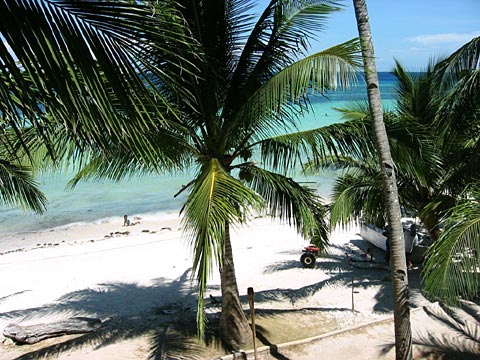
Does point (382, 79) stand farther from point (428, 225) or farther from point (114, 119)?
point (114, 119)

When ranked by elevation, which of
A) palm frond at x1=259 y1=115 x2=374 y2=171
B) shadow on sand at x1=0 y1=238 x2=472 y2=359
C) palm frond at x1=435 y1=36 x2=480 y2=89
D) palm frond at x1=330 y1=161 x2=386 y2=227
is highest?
palm frond at x1=435 y1=36 x2=480 y2=89

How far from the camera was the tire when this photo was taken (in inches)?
459

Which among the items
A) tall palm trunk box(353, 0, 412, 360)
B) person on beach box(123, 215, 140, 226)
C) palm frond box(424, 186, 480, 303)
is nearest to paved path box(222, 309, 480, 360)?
tall palm trunk box(353, 0, 412, 360)

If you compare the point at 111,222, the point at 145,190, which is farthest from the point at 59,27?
the point at 145,190

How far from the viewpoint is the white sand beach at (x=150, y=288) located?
8.17 metres

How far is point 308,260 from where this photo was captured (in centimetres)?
1173

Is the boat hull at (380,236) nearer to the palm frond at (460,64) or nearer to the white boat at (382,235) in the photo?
the white boat at (382,235)

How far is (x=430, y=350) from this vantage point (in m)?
7.15

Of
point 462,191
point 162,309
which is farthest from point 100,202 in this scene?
point 462,191

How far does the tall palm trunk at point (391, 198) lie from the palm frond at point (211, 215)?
5.68ft

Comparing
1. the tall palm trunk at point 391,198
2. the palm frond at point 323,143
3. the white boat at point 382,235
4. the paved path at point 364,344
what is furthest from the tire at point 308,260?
the tall palm trunk at point 391,198

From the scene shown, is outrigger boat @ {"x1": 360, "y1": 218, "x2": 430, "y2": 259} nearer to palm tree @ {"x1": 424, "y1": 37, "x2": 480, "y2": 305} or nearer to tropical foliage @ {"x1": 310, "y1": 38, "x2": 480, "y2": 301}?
tropical foliage @ {"x1": 310, "y1": 38, "x2": 480, "y2": 301}

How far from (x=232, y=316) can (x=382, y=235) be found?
21.2 ft

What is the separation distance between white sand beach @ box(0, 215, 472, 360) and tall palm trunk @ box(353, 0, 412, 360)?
1.61 meters
